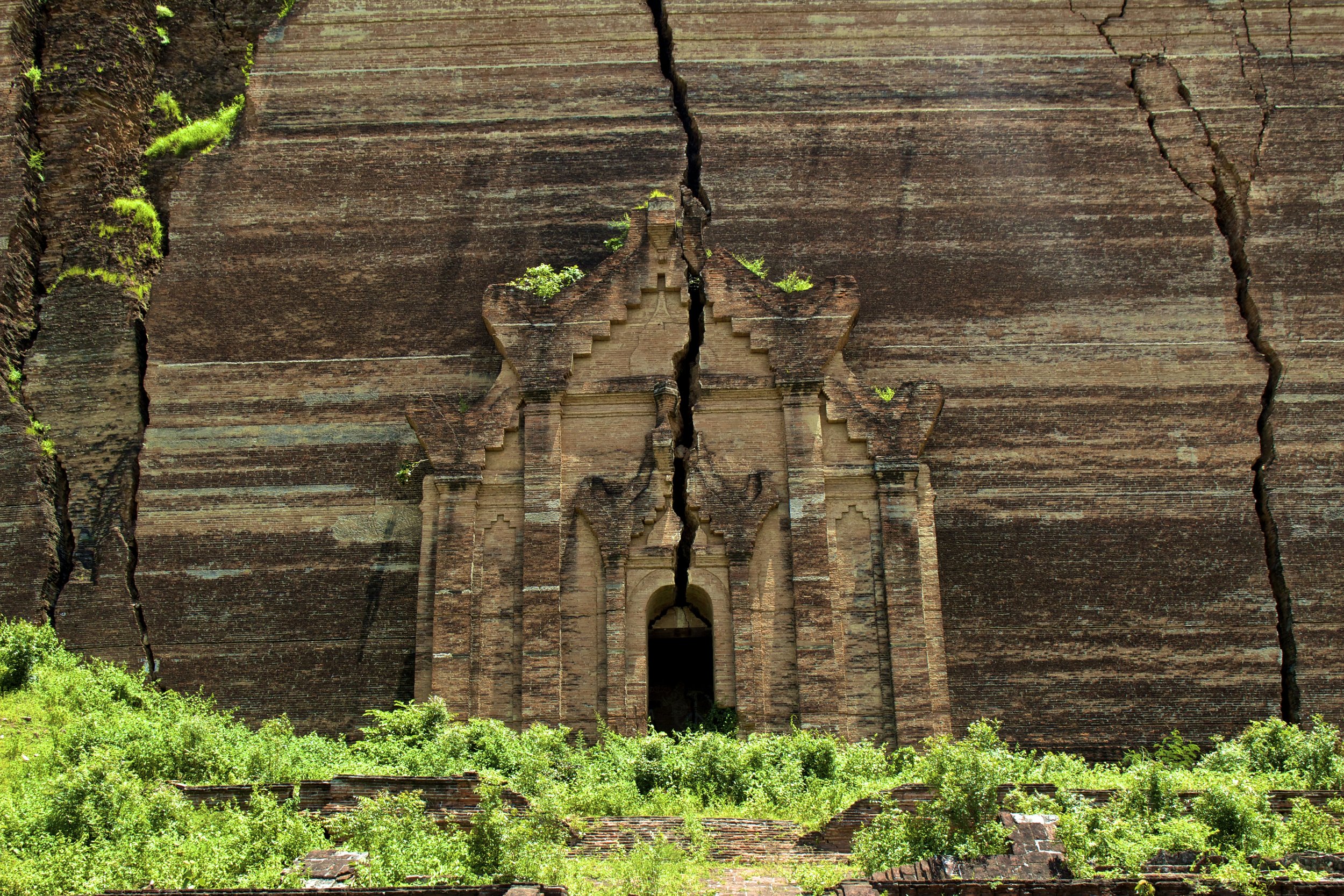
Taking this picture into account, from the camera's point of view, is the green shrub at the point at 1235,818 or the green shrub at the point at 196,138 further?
the green shrub at the point at 196,138

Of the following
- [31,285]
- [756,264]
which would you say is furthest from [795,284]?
[31,285]

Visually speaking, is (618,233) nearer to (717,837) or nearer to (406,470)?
(406,470)

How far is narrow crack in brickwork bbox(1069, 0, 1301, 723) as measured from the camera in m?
17.8

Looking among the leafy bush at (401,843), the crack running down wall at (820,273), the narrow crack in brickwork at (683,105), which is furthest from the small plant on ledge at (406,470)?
the leafy bush at (401,843)

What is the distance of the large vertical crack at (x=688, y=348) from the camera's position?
54.9 ft

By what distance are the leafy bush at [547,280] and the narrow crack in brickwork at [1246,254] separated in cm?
978

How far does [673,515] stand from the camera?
54.2 ft

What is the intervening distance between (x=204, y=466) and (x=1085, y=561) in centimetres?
1271

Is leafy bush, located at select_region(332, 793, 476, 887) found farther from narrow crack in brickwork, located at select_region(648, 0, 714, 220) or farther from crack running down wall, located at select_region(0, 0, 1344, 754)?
narrow crack in brickwork, located at select_region(648, 0, 714, 220)

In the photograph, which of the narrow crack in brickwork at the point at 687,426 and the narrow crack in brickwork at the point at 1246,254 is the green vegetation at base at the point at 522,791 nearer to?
the narrow crack in brickwork at the point at 1246,254

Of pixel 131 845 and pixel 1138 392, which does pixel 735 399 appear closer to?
pixel 1138 392

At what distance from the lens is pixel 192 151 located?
848 inches

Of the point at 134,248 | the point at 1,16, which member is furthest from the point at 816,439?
the point at 1,16

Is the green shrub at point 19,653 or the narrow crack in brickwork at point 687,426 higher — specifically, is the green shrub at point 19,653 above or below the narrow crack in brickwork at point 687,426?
below
